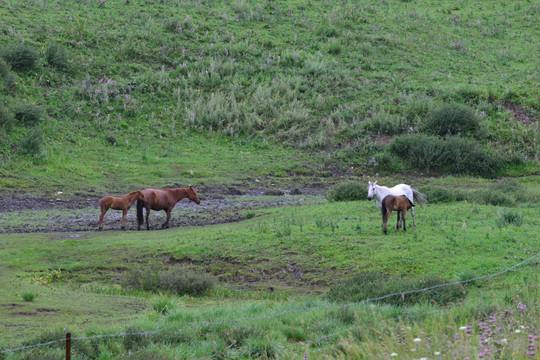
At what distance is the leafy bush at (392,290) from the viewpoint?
1223 cm

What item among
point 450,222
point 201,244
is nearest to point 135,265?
point 201,244

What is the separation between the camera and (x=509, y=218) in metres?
18.9

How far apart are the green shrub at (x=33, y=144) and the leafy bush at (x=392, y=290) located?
22723mm

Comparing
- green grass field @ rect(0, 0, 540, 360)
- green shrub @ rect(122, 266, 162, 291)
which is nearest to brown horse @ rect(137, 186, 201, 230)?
green grass field @ rect(0, 0, 540, 360)

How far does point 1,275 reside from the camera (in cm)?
1641

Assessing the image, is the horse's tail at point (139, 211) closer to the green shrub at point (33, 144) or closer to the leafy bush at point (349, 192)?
the leafy bush at point (349, 192)

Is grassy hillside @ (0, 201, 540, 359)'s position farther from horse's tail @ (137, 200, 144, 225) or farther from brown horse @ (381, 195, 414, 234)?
horse's tail @ (137, 200, 144, 225)

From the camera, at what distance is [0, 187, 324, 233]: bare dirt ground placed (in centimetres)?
2373

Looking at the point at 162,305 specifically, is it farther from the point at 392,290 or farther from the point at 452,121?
the point at 452,121

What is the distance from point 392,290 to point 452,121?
29275mm

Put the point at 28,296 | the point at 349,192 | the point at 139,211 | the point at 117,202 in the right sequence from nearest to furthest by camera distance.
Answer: the point at 28,296 → the point at 117,202 → the point at 139,211 → the point at 349,192

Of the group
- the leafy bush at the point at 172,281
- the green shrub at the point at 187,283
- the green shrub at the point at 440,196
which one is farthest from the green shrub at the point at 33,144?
the green shrub at the point at 187,283

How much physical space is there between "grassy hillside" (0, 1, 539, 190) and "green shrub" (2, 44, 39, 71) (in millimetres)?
131

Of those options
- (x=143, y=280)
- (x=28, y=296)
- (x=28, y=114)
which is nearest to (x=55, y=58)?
(x=28, y=114)
